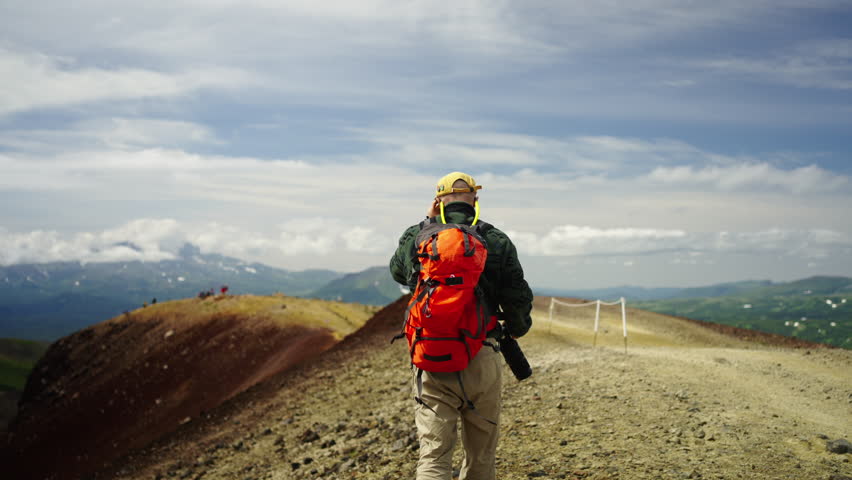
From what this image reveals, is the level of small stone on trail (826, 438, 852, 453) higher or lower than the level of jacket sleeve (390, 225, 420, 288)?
lower

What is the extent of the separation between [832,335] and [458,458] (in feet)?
327

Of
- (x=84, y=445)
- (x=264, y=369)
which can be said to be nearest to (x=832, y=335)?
(x=264, y=369)

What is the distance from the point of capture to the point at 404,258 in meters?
5.40

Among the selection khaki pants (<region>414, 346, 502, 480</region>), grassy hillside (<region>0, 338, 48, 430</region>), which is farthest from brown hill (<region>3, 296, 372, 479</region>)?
grassy hillside (<region>0, 338, 48, 430</region>)

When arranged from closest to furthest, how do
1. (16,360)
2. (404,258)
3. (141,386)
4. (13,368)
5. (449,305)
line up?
(449,305)
(404,258)
(141,386)
(13,368)
(16,360)

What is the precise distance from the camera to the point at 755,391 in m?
11.0

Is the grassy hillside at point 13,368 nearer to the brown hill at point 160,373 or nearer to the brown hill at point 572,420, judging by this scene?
the brown hill at point 160,373

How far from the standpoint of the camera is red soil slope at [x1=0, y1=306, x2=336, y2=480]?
26.9 metres

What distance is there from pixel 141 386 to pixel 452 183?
116 feet

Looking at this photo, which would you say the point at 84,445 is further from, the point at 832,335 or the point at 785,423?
the point at 832,335

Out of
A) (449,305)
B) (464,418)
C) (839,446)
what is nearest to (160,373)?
(464,418)

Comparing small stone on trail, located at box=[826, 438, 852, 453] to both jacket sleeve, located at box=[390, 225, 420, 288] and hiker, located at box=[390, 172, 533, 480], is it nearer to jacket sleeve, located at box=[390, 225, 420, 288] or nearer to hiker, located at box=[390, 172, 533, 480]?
hiker, located at box=[390, 172, 533, 480]

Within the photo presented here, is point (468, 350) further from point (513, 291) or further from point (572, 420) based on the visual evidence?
point (572, 420)

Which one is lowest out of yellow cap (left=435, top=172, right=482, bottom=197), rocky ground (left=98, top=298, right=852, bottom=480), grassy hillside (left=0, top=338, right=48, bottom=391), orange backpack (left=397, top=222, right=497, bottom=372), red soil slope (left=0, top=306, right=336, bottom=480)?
grassy hillside (left=0, top=338, right=48, bottom=391)
